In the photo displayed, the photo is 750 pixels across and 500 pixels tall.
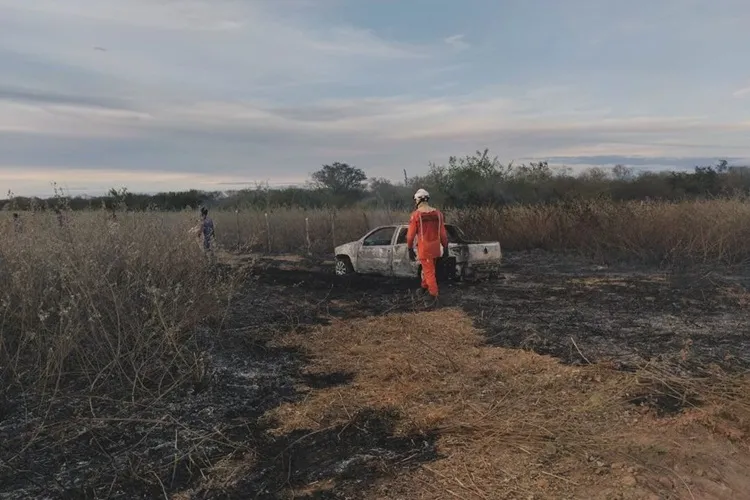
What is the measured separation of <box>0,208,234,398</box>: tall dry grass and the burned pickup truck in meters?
5.72

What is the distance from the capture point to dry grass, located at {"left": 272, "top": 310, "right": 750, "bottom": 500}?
11.9ft

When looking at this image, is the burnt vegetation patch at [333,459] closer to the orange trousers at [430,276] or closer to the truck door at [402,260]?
the orange trousers at [430,276]

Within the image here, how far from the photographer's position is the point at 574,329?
309 inches

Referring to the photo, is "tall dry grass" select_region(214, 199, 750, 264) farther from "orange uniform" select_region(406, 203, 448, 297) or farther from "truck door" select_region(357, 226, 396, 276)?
"orange uniform" select_region(406, 203, 448, 297)

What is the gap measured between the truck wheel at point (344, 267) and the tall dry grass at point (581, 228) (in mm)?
2356

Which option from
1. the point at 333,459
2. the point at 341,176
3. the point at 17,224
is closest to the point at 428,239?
the point at 17,224

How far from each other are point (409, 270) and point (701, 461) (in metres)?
8.67

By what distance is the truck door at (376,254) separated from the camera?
12.9 meters

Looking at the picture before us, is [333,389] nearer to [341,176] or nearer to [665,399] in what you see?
[665,399]

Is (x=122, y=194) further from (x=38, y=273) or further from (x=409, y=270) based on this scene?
(x=409, y=270)

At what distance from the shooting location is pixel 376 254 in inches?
516

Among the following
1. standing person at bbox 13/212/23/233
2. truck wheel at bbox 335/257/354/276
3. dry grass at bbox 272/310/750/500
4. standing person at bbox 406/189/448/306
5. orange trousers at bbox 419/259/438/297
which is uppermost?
standing person at bbox 13/212/23/233

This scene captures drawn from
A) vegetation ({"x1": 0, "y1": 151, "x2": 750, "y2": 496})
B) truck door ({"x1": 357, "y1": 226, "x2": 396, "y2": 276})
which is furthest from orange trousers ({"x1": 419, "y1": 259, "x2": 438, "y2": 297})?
truck door ({"x1": 357, "y1": 226, "x2": 396, "y2": 276})

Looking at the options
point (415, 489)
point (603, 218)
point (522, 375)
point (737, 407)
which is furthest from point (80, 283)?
point (603, 218)
